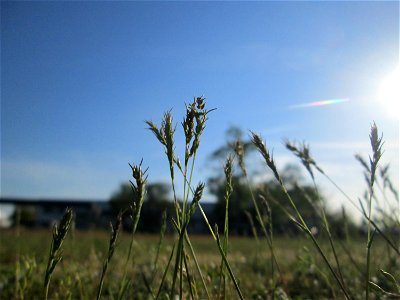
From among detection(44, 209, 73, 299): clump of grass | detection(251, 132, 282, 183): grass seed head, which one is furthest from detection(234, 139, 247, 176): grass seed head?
detection(44, 209, 73, 299): clump of grass

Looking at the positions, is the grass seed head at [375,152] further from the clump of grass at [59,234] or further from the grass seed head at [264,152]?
the clump of grass at [59,234]

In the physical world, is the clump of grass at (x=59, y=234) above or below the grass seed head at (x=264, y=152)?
below

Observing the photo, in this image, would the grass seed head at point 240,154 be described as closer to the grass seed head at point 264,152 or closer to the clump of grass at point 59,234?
the grass seed head at point 264,152

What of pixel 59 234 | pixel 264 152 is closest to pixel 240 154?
pixel 264 152

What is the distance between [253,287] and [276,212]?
53288 millimetres

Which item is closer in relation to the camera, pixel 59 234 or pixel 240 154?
pixel 59 234

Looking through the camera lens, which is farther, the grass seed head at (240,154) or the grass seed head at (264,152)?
the grass seed head at (240,154)

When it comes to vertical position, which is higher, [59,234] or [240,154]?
[240,154]

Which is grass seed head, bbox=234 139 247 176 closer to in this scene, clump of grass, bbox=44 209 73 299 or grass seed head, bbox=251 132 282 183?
grass seed head, bbox=251 132 282 183

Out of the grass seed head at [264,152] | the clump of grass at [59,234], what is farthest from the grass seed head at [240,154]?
Result: the clump of grass at [59,234]

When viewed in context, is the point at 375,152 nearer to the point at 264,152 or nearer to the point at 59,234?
the point at 264,152

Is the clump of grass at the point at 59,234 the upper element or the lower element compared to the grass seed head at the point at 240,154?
lower

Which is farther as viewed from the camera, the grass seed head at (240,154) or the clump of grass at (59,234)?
the grass seed head at (240,154)

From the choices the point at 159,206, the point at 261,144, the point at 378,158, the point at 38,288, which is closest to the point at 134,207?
the point at 261,144
